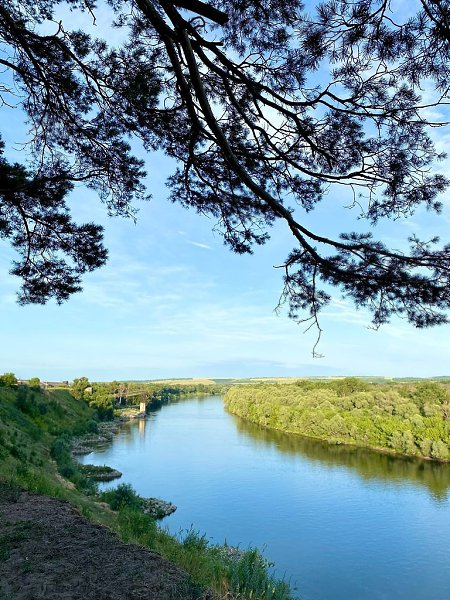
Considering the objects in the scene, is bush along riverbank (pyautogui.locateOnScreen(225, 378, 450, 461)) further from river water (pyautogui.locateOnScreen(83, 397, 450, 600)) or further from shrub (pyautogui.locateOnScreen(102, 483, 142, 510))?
shrub (pyautogui.locateOnScreen(102, 483, 142, 510))

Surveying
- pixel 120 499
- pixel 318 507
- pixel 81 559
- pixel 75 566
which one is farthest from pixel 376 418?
pixel 75 566

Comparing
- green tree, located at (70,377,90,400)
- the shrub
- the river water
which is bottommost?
the river water

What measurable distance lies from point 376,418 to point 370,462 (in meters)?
8.23

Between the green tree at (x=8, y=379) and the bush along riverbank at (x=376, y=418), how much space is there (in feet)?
78.5

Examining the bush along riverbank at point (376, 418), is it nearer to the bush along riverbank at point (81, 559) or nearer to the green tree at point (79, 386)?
the green tree at point (79, 386)

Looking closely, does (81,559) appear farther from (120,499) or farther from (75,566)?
(120,499)

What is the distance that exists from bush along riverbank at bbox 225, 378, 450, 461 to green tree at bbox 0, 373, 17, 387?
23.9 meters

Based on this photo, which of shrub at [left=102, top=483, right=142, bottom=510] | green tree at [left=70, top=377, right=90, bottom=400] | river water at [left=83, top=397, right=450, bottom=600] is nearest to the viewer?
river water at [left=83, top=397, right=450, bottom=600]

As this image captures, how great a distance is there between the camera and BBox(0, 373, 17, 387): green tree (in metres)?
28.8


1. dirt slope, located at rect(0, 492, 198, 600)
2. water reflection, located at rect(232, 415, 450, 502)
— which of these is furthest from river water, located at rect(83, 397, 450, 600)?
dirt slope, located at rect(0, 492, 198, 600)

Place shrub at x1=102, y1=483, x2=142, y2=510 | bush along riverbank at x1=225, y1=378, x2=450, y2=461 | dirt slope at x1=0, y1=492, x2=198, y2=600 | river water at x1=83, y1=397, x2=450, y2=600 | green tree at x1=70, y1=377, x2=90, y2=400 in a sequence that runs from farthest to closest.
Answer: green tree at x1=70, y1=377, x2=90, y2=400
bush along riverbank at x1=225, y1=378, x2=450, y2=461
shrub at x1=102, y1=483, x2=142, y2=510
river water at x1=83, y1=397, x2=450, y2=600
dirt slope at x1=0, y1=492, x2=198, y2=600

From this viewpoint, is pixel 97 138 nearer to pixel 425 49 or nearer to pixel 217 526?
pixel 425 49

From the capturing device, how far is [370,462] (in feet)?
91.0

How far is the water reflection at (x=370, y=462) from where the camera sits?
23281 millimetres
